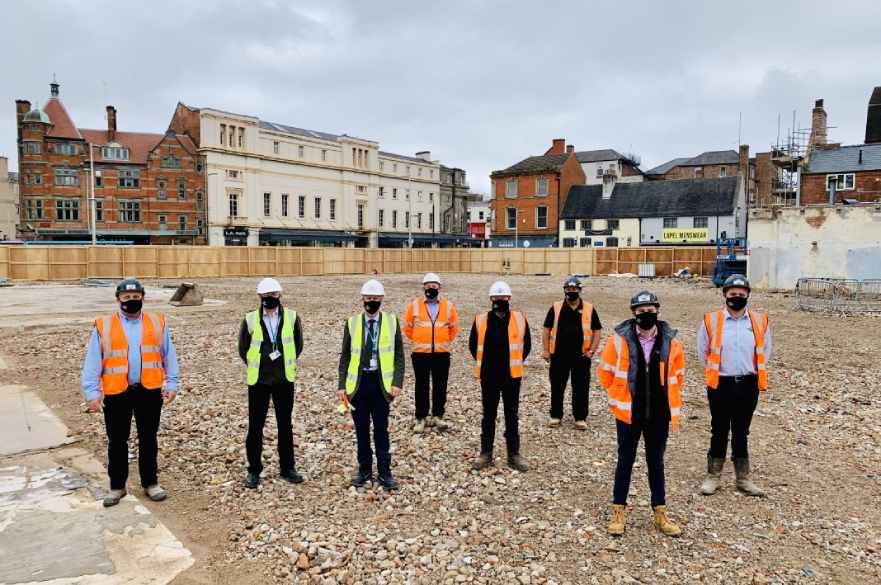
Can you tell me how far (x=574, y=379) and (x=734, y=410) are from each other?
2421 millimetres

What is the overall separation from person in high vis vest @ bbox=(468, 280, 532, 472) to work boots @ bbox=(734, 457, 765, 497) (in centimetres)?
207

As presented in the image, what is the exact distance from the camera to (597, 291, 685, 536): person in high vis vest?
5.18 meters

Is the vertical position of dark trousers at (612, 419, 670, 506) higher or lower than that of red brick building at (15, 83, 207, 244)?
lower

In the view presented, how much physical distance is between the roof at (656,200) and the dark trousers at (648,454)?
181 ft

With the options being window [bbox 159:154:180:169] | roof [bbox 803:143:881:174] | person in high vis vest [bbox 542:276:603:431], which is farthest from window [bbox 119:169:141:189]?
person in high vis vest [bbox 542:276:603:431]

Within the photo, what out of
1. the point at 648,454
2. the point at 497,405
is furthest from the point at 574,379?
the point at 648,454

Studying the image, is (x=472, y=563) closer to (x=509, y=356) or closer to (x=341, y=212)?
(x=509, y=356)

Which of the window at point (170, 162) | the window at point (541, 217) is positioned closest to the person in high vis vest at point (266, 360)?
the window at point (170, 162)

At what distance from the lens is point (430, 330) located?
8.23m

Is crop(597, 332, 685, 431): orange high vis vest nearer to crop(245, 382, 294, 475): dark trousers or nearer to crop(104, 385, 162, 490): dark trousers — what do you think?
crop(245, 382, 294, 475): dark trousers

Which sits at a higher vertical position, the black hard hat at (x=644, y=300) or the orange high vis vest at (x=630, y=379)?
the black hard hat at (x=644, y=300)

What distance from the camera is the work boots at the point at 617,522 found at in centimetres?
530

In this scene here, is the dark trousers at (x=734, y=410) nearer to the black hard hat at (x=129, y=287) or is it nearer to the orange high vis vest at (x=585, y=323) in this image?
the orange high vis vest at (x=585, y=323)

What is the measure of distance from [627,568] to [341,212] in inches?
2761
